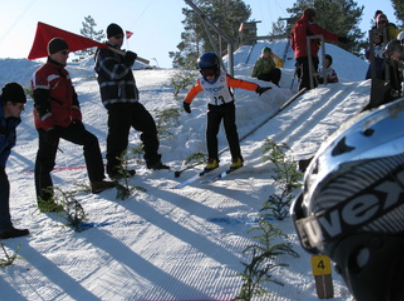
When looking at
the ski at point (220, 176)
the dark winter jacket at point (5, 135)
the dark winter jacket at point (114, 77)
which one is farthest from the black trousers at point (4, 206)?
the ski at point (220, 176)

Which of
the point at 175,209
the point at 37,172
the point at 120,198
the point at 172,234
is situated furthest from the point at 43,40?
the point at 172,234

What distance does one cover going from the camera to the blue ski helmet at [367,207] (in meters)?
1.32

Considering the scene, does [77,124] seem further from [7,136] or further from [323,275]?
[323,275]

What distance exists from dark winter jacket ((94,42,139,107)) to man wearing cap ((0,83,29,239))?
5.00ft

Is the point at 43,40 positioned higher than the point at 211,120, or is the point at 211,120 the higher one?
the point at 43,40

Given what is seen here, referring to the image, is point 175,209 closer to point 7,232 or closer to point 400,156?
point 7,232

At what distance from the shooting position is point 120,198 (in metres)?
5.13

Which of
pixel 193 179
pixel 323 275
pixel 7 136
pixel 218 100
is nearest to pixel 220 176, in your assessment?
pixel 193 179

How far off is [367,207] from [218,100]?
4509 mm

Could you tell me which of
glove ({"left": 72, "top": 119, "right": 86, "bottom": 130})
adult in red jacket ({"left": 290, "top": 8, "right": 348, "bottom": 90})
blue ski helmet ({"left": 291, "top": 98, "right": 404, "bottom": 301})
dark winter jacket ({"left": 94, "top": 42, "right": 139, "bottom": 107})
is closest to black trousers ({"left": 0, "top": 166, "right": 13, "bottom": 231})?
glove ({"left": 72, "top": 119, "right": 86, "bottom": 130})

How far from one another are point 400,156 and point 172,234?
2808mm

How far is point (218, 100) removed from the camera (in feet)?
18.9

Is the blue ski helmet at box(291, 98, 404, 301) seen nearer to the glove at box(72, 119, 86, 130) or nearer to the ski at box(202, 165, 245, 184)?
the ski at box(202, 165, 245, 184)

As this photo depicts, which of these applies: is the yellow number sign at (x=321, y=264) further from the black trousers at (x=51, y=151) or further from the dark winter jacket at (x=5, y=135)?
the black trousers at (x=51, y=151)
